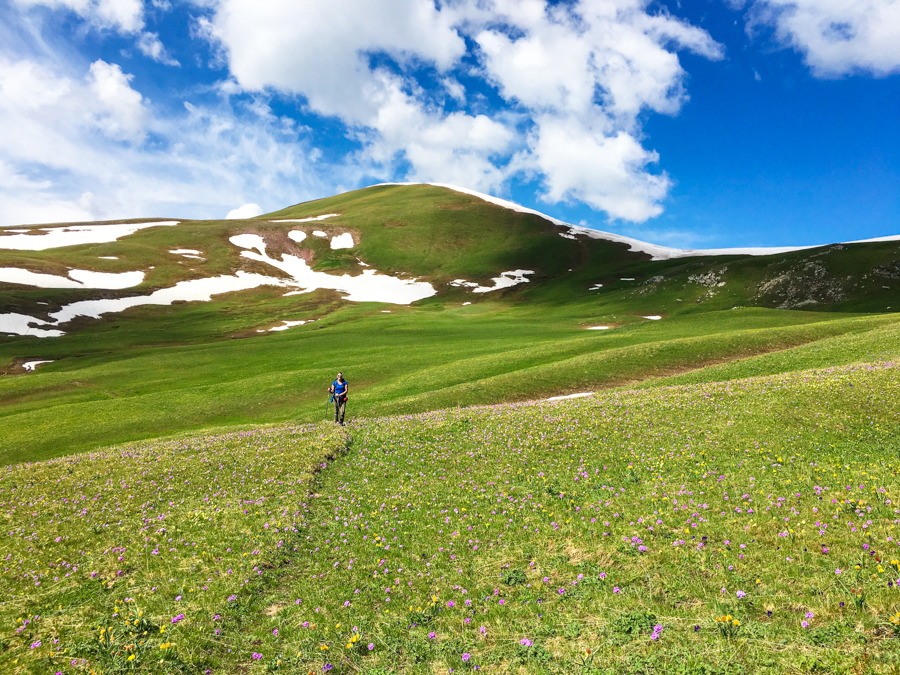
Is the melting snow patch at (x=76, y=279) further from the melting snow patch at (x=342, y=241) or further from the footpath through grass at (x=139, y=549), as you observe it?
the footpath through grass at (x=139, y=549)

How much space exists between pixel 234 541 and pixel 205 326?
10499 cm

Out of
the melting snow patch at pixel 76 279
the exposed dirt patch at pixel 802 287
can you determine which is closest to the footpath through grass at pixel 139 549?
the exposed dirt patch at pixel 802 287

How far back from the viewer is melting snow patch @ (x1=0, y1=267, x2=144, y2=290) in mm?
116688

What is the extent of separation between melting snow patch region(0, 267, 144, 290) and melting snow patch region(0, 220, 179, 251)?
43528 millimetres

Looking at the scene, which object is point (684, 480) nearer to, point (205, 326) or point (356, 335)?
point (356, 335)

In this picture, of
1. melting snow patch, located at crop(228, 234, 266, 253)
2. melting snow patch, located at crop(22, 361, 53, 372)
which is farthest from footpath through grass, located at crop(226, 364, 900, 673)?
melting snow patch, located at crop(228, 234, 266, 253)

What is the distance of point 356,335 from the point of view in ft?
280

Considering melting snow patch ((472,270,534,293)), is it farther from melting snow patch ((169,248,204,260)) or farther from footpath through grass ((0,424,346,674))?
footpath through grass ((0,424,346,674))

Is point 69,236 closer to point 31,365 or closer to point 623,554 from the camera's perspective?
point 31,365

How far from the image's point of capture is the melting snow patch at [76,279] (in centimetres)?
11669

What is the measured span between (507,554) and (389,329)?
79.6 meters

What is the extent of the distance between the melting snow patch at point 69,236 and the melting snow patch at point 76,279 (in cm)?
4353

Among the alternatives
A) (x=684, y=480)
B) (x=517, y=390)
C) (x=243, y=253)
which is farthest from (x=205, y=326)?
(x=684, y=480)

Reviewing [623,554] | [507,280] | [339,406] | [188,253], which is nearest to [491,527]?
[623,554]
